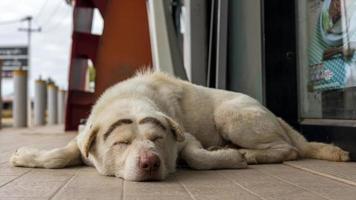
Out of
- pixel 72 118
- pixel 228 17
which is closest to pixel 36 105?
pixel 72 118

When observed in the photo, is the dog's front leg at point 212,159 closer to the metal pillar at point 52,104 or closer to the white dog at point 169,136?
the white dog at point 169,136

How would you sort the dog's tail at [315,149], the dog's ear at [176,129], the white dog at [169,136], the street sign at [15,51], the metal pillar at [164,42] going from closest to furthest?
the white dog at [169,136] → the dog's ear at [176,129] → the dog's tail at [315,149] → the metal pillar at [164,42] → the street sign at [15,51]

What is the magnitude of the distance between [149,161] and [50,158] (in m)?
1.20

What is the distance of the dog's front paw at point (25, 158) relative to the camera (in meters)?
4.55

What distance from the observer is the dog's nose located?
3649 millimetres

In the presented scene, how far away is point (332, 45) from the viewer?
17.7 feet

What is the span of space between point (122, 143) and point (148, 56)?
8.18 meters

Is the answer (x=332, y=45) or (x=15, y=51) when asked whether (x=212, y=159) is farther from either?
(x=15, y=51)

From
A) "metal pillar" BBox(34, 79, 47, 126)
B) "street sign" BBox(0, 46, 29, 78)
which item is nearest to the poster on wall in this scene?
"metal pillar" BBox(34, 79, 47, 126)

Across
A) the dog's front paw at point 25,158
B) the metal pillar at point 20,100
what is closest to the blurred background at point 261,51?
the dog's front paw at point 25,158

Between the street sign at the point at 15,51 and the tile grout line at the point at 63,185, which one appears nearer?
the tile grout line at the point at 63,185

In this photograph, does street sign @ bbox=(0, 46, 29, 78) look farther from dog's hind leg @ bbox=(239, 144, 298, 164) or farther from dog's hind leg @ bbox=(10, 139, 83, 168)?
dog's hind leg @ bbox=(239, 144, 298, 164)

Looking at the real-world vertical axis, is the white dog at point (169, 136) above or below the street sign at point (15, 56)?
below

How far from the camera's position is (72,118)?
13195 millimetres
